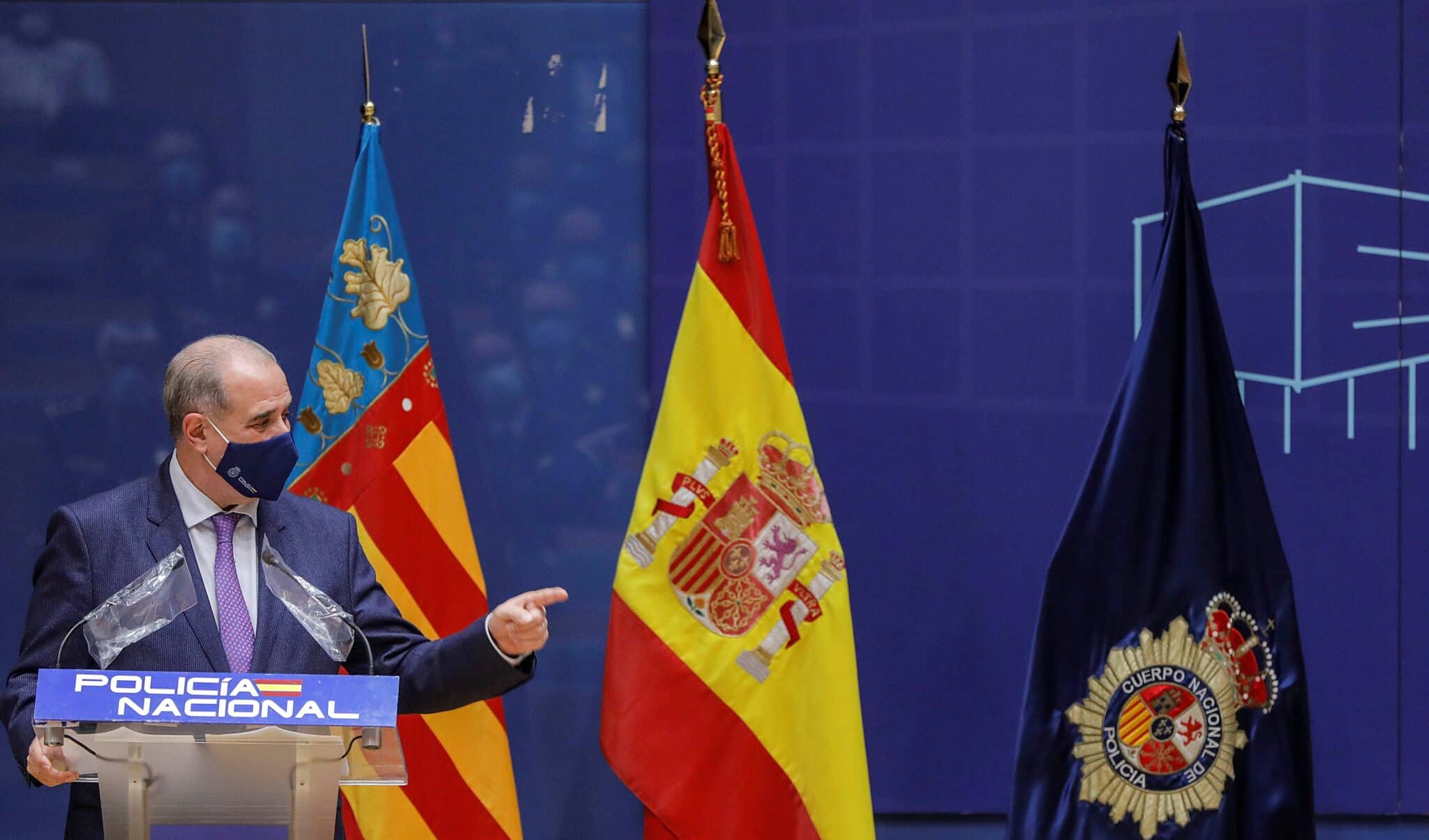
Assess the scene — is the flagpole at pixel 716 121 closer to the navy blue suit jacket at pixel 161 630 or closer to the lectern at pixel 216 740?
the navy blue suit jacket at pixel 161 630

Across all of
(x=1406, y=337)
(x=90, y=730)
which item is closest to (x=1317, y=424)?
(x=1406, y=337)

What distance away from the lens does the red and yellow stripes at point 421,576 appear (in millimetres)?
2760

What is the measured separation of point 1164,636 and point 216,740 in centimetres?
180

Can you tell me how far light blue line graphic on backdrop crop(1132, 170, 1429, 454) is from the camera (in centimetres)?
307

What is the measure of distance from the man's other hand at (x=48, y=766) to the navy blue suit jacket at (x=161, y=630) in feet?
0.48

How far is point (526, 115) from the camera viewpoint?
3.20 meters

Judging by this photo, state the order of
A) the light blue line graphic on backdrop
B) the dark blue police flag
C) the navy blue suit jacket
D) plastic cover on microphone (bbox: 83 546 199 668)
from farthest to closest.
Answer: the light blue line graphic on backdrop
the dark blue police flag
the navy blue suit jacket
plastic cover on microphone (bbox: 83 546 199 668)

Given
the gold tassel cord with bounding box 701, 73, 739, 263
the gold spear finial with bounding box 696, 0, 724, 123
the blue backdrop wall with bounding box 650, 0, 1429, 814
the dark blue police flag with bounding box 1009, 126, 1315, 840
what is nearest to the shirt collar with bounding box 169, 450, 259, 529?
the gold tassel cord with bounding box 701, 73, 739, 263

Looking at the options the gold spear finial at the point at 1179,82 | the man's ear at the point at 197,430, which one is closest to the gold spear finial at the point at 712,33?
the gold spear finial at the point at 1179,82

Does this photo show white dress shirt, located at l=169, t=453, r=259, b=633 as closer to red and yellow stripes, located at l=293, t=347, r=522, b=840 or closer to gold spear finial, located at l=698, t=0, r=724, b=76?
red and yellow stripes, located at l=293, t=347, r=522, b=840

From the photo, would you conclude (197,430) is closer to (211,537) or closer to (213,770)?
(211,537)

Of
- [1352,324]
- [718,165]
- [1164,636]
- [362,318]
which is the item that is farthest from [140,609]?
[1352,324]

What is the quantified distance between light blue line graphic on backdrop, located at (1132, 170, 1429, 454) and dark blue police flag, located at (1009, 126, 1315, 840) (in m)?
0.56

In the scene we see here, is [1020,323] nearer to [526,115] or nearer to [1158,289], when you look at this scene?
Result: [1158,289]
